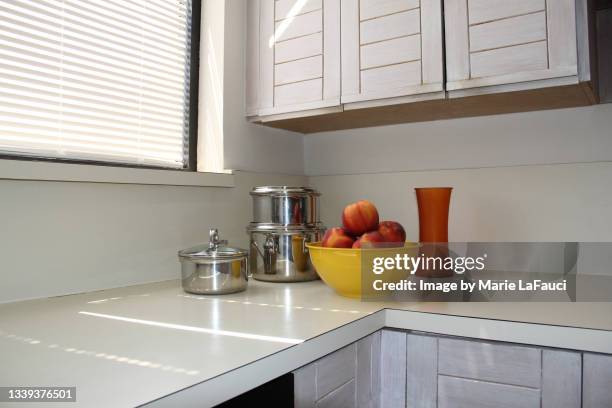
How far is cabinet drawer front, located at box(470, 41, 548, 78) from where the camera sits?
109 cm

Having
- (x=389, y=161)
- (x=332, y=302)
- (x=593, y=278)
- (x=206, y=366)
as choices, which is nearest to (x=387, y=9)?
(x=389, y=161)

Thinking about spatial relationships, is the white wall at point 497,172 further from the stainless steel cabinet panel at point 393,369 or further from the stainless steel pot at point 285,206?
the stainless steel cabinet panel at point 393,369

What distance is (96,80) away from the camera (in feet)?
4.19

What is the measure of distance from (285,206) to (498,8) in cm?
73

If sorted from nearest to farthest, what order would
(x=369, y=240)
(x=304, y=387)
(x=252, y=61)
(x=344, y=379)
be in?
(x=304, y=387), (x=344, y=379), (x=369, y=240), (x=252, y=61)

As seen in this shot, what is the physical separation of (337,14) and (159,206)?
0.76 metres

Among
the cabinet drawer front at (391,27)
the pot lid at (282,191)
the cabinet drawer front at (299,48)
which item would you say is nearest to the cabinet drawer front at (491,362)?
the pot lid at (282,191)

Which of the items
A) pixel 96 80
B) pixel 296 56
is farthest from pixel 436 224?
pixel 96 80

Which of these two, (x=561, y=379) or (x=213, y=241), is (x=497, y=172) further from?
(x=213, y=241)

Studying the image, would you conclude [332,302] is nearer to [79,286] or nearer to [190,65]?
[79,286]

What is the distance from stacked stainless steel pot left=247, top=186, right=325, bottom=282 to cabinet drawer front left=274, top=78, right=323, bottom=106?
0.29 metres

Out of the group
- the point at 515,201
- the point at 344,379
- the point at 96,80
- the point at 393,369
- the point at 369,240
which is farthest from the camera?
the point at 515,201

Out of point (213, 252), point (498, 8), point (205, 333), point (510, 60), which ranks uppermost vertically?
point (498, 8)

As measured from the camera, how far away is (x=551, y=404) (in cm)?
82
